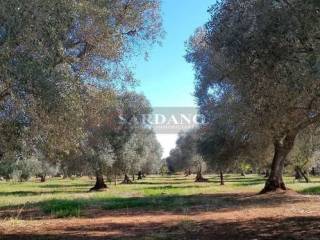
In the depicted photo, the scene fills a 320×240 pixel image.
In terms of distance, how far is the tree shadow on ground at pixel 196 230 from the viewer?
14.6 meters

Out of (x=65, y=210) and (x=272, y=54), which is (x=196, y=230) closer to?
(x=272, y=54)

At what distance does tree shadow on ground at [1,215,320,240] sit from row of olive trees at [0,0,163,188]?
2.98 metres

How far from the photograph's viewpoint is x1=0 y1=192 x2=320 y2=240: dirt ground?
1506cm

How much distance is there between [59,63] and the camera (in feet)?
48.2

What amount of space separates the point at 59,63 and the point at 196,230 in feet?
22.0

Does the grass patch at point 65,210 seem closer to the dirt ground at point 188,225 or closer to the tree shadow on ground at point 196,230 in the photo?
the dirt ground at point 188,225

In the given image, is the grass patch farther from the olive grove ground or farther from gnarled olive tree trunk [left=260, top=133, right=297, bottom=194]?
gnarled olive tree trunk [left=260, top=133, right=297, bottom=194]

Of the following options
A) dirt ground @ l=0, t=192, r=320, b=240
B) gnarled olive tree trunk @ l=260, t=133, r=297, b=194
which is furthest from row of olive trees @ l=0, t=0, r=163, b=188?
gnarled olive tree trunk @ l=260, t=133, r=297, b=194

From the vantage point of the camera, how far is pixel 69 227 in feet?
59.1

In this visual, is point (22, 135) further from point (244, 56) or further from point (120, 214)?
point (120, 214)

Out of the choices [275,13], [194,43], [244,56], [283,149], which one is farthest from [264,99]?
[194,43]

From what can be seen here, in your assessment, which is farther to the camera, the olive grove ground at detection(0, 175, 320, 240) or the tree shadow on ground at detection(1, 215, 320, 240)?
the olive grove ground at detection(0, 175, 320, 240)

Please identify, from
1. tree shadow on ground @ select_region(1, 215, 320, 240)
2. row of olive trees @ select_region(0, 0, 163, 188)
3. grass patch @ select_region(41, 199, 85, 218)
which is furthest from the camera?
grass patch @ select_region(41, 199, 85, 218)

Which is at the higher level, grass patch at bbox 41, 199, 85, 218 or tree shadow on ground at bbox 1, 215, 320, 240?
grass patch at bbox 41, 199, 85, 218
